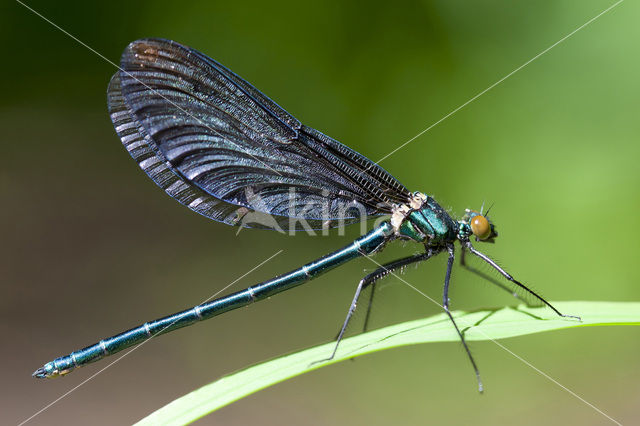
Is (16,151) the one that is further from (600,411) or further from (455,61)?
(600,411)

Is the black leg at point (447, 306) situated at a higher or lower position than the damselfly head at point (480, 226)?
lower

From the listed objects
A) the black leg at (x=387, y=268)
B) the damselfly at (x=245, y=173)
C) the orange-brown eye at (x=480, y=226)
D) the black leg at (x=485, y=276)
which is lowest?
the black leg at (x=485, y=276)

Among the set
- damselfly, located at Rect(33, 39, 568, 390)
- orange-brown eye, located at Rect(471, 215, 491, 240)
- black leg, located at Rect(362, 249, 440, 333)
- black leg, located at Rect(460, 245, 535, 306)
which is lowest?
black leg, located at Rect(460, 245, 535, 306)

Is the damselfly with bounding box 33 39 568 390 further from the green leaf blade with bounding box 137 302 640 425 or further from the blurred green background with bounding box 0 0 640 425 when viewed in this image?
the blurred green background with bounding box 0 0 640 425
